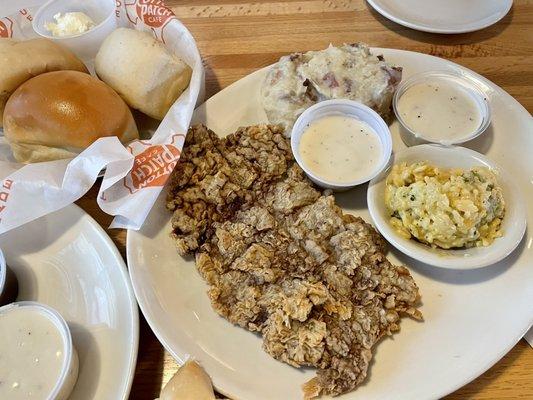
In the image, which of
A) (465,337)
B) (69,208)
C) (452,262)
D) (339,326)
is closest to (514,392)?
(465,337)

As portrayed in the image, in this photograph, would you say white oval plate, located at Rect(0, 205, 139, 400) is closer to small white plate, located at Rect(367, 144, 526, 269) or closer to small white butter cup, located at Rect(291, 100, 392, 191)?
small white butter cup, located at Rect(291, 100, 392, 191)

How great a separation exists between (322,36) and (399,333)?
4.92ft

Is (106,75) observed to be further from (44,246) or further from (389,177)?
(389,177)

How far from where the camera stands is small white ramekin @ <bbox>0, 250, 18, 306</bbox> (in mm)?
1538

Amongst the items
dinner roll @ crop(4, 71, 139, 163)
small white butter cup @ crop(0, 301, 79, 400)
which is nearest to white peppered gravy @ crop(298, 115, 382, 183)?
dinner roll @ crop(4, 71, 139, 163)

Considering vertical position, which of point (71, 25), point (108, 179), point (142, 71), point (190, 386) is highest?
point (71, 25)

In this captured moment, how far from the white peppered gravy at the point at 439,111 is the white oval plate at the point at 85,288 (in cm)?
120

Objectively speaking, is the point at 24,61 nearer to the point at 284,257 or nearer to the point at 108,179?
the point at 108,179

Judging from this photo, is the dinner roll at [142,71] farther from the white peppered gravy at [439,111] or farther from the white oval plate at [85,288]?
the white peppered gravy at [439,111]

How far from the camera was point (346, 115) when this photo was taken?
191 centimetres

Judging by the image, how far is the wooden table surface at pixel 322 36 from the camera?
2266 millimetres

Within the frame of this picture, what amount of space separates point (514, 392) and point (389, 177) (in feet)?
2.48

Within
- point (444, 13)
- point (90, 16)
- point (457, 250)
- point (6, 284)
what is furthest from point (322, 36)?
point (6, 284)

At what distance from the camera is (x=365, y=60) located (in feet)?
6.27
